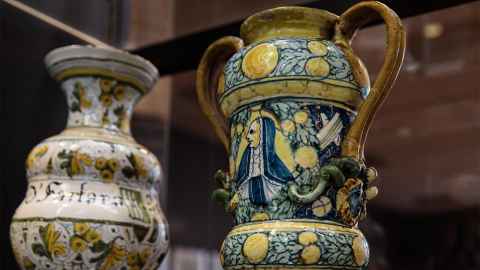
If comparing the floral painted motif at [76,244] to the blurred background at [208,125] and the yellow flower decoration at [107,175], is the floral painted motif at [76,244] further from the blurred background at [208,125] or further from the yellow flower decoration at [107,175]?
the blurred background at [208,125]

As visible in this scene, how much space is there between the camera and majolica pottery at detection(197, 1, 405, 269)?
71 cm

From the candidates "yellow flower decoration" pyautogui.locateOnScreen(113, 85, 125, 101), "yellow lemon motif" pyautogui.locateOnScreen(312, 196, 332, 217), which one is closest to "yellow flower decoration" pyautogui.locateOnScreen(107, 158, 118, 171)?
"yellow flower decoration" pyautogui.locateOnScreen(113, 85, 125, 101)

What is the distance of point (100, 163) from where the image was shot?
36.4 inches

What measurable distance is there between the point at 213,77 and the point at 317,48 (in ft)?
0.59

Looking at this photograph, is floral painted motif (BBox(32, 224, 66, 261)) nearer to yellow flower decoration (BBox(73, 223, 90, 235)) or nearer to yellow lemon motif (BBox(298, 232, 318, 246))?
yellow flower decoration (BBox(73, 223, 90, 235))

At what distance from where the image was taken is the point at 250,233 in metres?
0.72

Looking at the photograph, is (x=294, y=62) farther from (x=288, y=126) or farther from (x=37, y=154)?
(x=37, y=154)

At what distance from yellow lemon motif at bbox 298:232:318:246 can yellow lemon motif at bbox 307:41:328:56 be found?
18 centimetres

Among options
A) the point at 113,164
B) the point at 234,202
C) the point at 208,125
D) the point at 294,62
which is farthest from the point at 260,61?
the point at 208,125

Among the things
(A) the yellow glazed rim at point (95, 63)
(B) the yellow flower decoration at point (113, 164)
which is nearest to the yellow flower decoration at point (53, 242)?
(B) the yellow flower decoration at point (113, 164)

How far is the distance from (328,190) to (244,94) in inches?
5.0

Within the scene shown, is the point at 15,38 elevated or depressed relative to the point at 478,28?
depressed

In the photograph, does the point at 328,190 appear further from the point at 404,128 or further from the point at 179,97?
the point at 404,128

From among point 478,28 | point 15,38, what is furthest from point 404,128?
point 15,38
